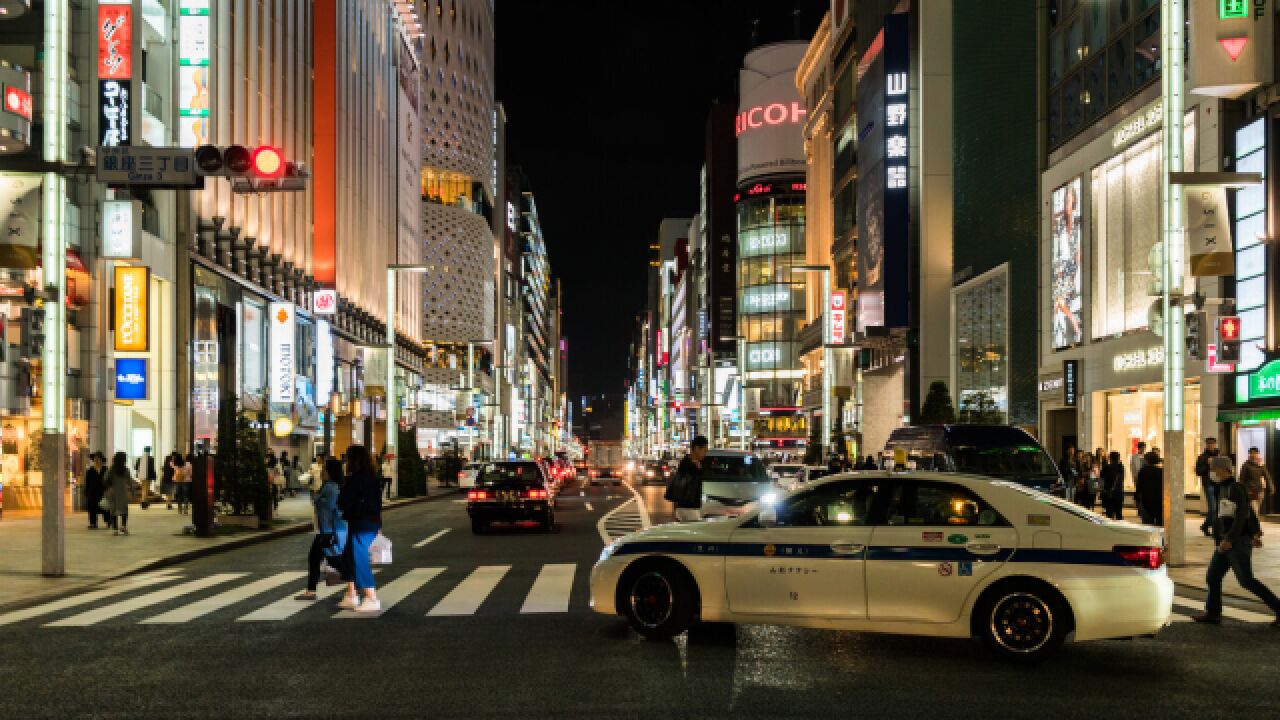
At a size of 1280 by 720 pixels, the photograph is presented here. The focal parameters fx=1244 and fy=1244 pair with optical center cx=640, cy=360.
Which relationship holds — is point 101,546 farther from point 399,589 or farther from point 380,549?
point 380,549

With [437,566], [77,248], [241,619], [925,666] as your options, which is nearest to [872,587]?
[925,666]

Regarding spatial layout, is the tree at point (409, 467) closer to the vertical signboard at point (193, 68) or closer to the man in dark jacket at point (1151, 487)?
the vertical signboard at point (193, 68)

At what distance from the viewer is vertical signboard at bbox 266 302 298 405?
52.8 metres

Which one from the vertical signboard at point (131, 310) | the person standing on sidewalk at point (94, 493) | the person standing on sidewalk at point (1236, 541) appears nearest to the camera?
the person standing on sidewalk at point (1236, 541)

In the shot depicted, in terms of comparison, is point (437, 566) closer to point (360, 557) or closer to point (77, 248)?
point (360, 557)

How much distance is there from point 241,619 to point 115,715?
474 cm

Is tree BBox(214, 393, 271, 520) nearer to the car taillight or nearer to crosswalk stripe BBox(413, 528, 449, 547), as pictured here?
crosswalk stripe BBox(413, 528, 449, 547)

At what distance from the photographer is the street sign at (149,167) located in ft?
59.0

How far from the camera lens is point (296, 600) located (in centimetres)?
1430

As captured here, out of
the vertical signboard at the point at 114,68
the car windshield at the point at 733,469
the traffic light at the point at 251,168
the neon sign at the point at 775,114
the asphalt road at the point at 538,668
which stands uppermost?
the neon sign at the point at 775,114

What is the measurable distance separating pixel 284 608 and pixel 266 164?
9114mm

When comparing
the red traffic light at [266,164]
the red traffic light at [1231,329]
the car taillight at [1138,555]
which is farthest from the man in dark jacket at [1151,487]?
the red traffic light at [266,164]

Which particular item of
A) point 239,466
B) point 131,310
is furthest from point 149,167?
point 131,310

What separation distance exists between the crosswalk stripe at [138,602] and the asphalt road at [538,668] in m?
0.07
